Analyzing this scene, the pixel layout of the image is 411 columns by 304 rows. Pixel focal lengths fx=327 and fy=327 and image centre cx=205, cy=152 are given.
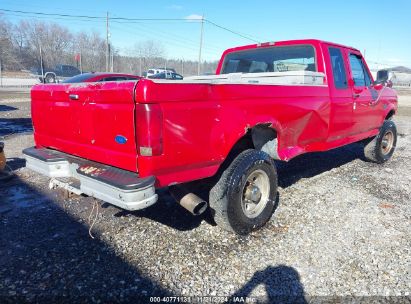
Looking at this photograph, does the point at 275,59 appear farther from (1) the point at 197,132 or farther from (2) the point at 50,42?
(2) the point at 50,42

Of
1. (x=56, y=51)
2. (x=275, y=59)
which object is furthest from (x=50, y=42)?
(x=275, y=59)

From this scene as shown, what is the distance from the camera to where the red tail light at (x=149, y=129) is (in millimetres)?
2424

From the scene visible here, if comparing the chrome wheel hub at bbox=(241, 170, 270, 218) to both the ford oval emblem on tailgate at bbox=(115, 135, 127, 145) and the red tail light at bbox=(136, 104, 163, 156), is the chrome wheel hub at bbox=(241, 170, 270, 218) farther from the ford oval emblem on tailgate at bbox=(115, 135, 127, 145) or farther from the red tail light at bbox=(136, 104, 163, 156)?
the ford oval emblem on tailgate at bbox=(115, 135, 127, 145)

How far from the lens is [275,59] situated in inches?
195

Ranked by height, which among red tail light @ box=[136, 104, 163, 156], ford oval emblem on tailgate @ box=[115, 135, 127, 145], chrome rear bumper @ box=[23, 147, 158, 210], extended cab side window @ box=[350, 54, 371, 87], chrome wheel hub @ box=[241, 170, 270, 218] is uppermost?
extended cab side window @ box=[350, 54, 371, 87]

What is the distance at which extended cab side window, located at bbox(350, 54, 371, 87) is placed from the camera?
207 inches

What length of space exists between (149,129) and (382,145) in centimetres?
587

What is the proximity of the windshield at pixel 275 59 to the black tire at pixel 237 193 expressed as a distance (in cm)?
186

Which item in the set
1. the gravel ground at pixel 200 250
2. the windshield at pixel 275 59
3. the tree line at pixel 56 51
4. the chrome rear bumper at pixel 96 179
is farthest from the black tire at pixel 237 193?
the tree line at pixel 56 51

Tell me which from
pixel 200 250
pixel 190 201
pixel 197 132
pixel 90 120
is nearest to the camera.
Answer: pixel 197 132

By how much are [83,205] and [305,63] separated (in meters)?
3.64

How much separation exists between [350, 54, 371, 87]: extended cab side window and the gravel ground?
183 centimetres

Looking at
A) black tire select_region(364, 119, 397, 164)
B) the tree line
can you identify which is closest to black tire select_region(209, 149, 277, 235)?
Result: black tire select_region(364, 119, 397, 164)

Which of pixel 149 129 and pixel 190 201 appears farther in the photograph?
pixel 190 201
